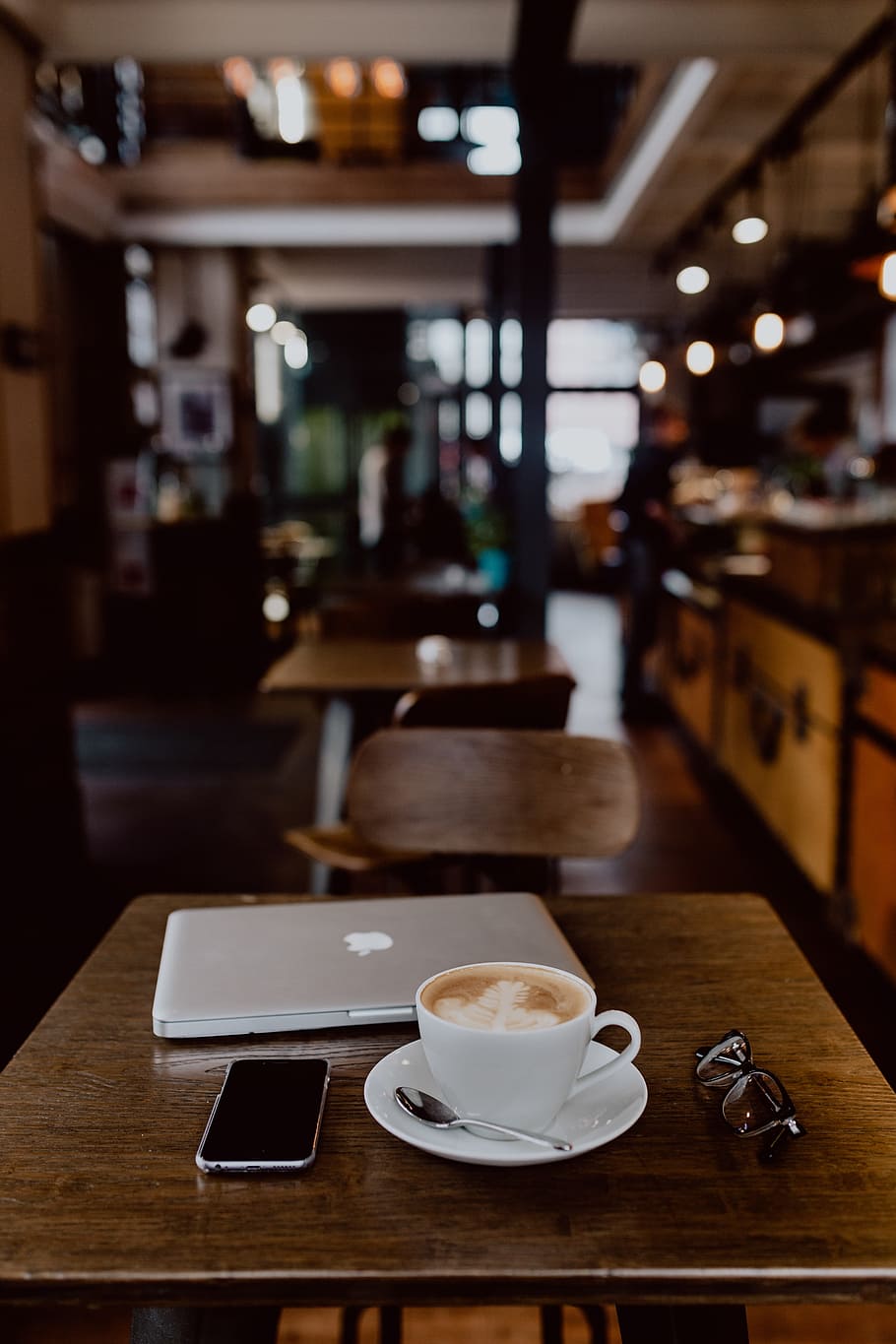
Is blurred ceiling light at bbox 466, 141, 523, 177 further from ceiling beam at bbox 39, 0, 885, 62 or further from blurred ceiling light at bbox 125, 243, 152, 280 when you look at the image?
ceiling beam at bbox 39, 0, 885, 62

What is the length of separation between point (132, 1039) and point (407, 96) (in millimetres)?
9025

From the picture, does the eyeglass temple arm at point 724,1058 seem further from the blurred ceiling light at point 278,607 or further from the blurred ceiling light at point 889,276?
the blurred ceiling light at point 278,607

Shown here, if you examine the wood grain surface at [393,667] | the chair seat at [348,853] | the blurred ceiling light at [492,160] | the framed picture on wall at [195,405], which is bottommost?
the chair seat at [348,853]

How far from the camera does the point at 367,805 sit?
183 centimetres

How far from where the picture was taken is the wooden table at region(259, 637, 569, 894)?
10.1 feet

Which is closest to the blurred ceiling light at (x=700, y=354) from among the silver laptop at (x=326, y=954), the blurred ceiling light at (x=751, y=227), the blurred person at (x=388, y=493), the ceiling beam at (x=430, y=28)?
the blurred ceiling light at (x=751, y=227)

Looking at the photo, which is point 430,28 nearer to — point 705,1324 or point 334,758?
point 334,758

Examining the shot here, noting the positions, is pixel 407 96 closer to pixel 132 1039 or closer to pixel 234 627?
pixel 234 627

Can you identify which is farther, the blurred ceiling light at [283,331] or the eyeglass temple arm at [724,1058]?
the blurred ceiling light at [283,331]

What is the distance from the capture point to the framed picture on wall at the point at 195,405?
33.1 feet

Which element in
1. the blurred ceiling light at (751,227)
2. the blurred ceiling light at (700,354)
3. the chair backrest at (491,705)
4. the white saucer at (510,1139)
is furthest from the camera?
the blurred ceiling light at (700,354)

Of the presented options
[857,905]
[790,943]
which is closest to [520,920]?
[790,943]

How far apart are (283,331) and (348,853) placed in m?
9.58

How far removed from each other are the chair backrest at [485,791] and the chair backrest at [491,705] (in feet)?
1.78
